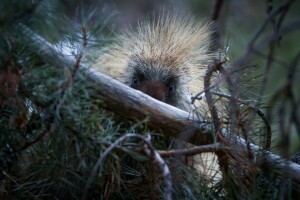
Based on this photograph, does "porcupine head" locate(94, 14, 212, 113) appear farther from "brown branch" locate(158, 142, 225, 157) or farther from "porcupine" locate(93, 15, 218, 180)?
"brown branch" locate(158, 142, 225, 157)

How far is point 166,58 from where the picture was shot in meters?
3.15

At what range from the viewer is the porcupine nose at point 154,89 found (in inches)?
117

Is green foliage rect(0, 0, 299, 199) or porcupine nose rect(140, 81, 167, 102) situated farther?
porcupine nose rect(140, 81, 167, 102)

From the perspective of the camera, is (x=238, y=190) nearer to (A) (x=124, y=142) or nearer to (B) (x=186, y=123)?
(B) (x=186, y=123)

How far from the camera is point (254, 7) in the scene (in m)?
3.81

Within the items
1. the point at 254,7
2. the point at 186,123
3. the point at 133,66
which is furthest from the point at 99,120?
the point at 254,7

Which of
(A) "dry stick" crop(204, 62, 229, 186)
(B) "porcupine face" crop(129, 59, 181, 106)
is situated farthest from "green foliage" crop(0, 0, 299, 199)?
(B) "porcupine face" crop(129, 59, 181, 106)

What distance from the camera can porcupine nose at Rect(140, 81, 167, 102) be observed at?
297 cm

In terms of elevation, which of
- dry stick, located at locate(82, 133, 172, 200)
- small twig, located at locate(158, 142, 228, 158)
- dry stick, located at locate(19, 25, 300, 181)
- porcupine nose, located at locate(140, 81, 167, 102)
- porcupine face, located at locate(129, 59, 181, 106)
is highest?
porcupine face, located at locate(129, 59, 181, 106)

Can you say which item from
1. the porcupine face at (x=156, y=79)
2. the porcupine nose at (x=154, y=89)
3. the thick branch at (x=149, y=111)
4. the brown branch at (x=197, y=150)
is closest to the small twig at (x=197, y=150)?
the brown branch at (x=197, y=150)

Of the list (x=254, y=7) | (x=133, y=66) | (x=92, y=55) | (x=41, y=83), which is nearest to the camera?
(x=41, y=83)

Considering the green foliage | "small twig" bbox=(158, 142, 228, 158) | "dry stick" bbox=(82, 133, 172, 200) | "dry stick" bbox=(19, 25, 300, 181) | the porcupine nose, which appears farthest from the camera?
the porcupine nose

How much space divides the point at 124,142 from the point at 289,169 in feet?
2.14

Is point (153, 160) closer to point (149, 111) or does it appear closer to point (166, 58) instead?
point (149, 111)
